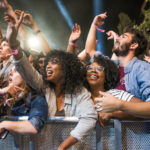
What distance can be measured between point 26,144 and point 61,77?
64 centimetres

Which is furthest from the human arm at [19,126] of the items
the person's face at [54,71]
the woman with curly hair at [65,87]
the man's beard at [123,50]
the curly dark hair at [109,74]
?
the man's beard at [123,50]

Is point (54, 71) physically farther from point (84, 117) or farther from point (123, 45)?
point (123, 45)

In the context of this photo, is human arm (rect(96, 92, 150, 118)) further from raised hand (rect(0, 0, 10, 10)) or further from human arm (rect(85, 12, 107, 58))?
raised hand (rect(0, 0, 10, 10))

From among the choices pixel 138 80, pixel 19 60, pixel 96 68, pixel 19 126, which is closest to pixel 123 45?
pixel 138 80

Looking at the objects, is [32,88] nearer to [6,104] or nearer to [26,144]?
[6,104]

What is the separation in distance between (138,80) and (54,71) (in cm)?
88

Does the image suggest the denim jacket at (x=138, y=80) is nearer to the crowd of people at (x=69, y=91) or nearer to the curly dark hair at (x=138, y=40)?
the crowd of people at (x=69, y=91)

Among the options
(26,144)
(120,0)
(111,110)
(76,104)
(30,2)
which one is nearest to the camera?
(111,110)

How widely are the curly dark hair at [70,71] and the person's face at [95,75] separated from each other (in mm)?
53

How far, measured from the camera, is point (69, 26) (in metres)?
12.8

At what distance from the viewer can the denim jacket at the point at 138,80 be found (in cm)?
203

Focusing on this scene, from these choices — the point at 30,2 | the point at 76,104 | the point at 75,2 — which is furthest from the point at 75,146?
the point at 75,2

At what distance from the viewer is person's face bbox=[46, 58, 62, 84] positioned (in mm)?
1900

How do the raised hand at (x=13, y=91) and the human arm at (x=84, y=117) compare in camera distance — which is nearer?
the human arm at (x=84, y=117)
